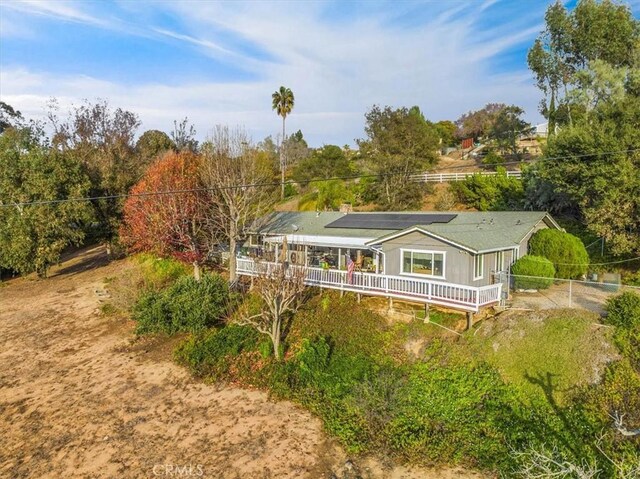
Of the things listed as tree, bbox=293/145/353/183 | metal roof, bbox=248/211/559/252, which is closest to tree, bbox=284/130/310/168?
tree, bbox=293/145/353/183

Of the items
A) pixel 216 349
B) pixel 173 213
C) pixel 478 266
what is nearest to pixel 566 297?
pixel 478 266

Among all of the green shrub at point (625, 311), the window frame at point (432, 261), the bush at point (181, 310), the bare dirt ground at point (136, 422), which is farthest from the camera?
the bush at point (181, 310)

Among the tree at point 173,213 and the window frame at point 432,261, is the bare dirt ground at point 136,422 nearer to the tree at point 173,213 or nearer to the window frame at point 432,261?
the tree at point 173,213

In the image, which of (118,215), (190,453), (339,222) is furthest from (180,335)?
(118,215)

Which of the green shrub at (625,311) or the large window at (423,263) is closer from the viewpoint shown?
the green shrub at (625,311)

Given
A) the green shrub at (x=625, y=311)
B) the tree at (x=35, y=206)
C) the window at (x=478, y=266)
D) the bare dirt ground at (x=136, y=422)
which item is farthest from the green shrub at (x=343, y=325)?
the tree at (x=35, y=206)

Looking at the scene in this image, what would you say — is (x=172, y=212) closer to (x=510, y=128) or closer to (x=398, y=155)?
(x=398, y=155)
